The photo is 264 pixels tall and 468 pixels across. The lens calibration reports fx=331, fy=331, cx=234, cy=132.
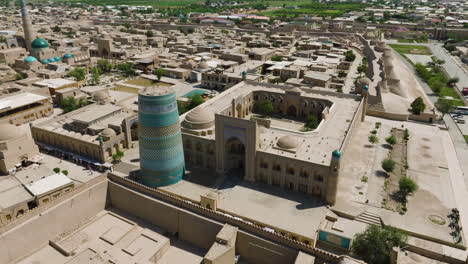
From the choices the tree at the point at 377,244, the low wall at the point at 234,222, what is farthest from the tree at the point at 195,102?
the tree at the point at 377,244

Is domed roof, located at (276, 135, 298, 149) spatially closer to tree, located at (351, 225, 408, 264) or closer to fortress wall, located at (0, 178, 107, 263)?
tree, located at (351, 225, 408, 264)

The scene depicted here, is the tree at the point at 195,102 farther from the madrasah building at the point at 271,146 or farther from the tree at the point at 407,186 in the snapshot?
the tree at the point at 407,186

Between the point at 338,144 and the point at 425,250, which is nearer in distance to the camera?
the point at 425,250

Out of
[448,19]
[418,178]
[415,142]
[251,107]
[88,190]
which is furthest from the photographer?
[448,19]

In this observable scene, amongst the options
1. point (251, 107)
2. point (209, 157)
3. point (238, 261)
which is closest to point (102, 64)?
point (251, 107)

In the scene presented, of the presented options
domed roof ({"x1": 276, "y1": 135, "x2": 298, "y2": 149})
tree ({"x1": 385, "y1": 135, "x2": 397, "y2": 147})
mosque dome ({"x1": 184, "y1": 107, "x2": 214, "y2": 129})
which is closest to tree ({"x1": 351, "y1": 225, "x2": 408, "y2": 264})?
domed roof ({"x1": 276, "y1": 135, "x2": 298, "y2": 149})

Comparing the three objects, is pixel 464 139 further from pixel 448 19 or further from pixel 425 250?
pixel 448 19
